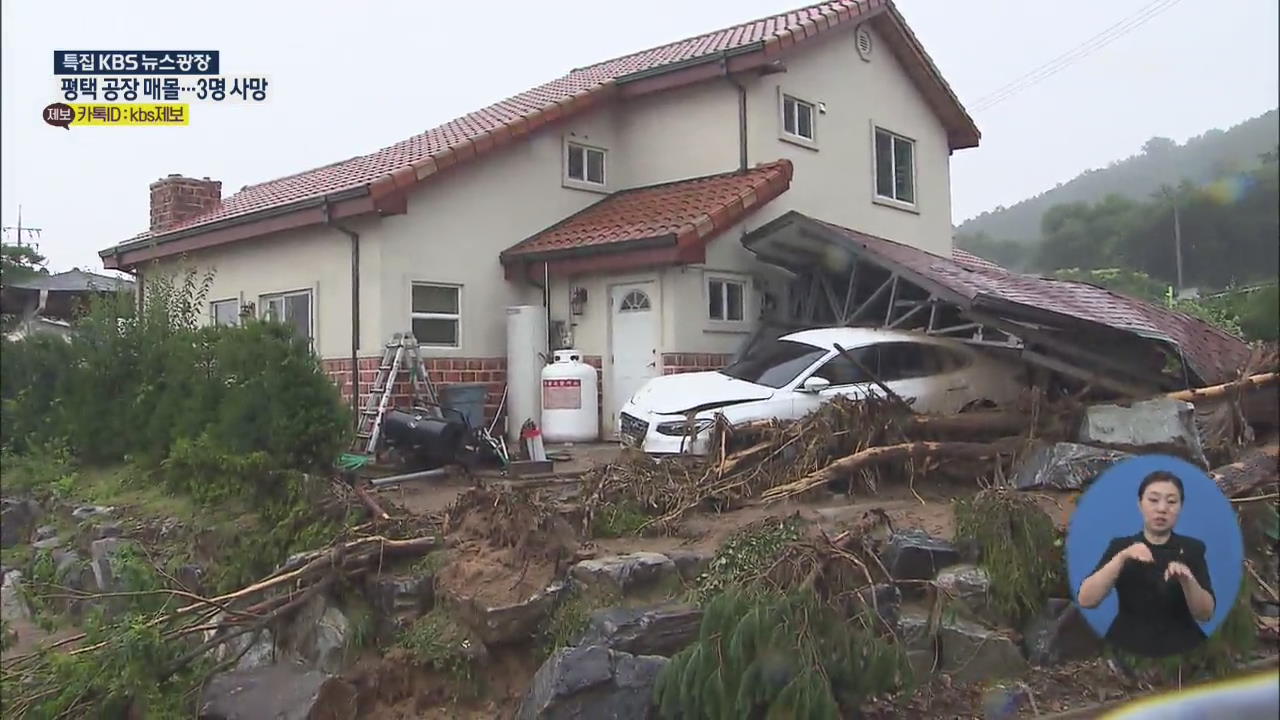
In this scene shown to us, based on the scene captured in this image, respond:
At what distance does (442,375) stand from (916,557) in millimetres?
8003

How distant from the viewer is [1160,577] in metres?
3.13

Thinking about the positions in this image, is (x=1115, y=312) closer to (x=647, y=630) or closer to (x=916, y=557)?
(x=916, y=557)

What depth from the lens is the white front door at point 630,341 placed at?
13.5 meters

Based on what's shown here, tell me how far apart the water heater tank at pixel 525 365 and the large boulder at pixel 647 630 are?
7.56 m

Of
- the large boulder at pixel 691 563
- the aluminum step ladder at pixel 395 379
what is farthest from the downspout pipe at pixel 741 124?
the large boulder at pixel 691 563

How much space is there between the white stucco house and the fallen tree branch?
4525mm

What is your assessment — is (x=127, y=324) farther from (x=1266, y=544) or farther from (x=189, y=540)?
(x=1266, y=544)

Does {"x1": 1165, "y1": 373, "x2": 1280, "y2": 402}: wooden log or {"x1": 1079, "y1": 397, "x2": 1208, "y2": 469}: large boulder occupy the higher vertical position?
{"x1": 1165, "y1": 373, "x2": 1280, "y2": 402}: wooden log

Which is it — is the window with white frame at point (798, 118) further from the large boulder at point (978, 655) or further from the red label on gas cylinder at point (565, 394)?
the large boulder at point (978, 655)

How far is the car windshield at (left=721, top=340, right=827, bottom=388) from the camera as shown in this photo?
35.6ft

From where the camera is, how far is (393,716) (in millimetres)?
6652

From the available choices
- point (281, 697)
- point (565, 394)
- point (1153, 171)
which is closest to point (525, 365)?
point (565, 394)

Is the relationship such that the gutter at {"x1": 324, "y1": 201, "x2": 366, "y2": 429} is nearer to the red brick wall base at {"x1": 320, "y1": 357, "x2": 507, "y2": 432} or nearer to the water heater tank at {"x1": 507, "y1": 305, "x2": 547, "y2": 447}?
the red brick wall base at {"x1": 320, "y1": 357, "x2": 507, "y2": 432}

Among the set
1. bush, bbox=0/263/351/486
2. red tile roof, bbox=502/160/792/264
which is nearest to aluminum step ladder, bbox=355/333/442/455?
red tile roof, bbox=502/160/792/264
